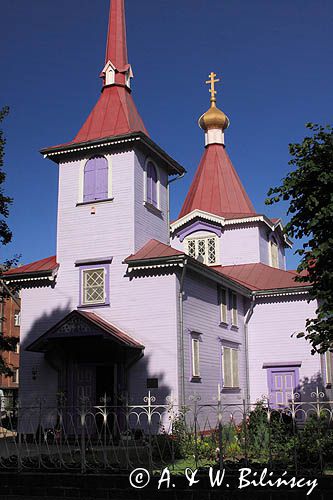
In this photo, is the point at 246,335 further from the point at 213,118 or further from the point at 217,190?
the point at 213,118

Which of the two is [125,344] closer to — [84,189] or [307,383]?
[84,189]

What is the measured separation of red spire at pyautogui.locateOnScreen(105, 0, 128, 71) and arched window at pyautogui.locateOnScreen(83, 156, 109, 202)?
406cm

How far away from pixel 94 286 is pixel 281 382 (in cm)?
A: 886

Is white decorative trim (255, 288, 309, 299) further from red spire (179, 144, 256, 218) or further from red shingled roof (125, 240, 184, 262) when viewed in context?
red shingled roof (125, 240, 184, 262)

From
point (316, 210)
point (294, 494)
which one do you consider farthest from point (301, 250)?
point (294, 494)

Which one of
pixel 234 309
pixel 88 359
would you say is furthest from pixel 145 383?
pixel 234 309

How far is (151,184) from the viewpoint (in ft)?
72.9

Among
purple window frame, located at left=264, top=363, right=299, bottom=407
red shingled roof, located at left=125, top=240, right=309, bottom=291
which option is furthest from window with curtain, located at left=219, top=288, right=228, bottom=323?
purple window frame, located at left=264, top=363, right=299, bottom=407

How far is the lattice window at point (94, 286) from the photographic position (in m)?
20.4

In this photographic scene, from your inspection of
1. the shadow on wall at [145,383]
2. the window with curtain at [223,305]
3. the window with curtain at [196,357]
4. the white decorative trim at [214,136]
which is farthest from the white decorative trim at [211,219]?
the shadow on wall at [145,383]

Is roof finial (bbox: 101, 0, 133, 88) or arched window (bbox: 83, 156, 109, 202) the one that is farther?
roof finial (bbox: 101, 0, 133, 88)

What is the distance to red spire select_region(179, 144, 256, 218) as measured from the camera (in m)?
29.9

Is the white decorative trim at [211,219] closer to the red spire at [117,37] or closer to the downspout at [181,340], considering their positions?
the red spire at [117,37]

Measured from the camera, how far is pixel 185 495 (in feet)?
29.6
